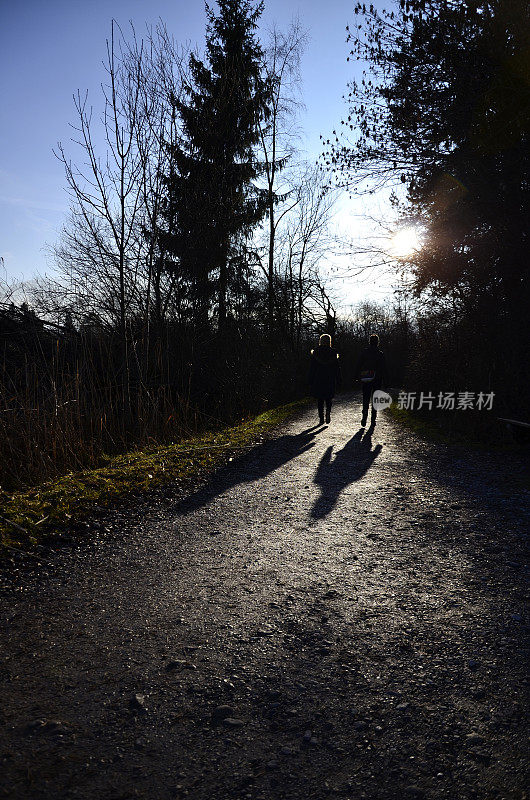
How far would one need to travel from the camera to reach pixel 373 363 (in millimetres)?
12500

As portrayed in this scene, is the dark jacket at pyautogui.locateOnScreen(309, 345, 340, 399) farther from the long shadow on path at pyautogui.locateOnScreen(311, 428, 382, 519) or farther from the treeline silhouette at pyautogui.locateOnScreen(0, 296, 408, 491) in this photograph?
the treeline silhouette at pyautogui.locateOnScreen(0, 296, 408, 491)

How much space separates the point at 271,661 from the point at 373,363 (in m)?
10.3

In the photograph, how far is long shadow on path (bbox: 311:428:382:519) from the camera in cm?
613

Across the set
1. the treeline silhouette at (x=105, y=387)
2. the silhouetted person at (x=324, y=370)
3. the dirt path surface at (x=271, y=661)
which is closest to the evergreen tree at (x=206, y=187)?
the treeline silhouette at (x=105, y=387)

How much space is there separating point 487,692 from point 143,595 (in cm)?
224

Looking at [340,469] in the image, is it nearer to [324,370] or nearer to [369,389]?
[324,370]

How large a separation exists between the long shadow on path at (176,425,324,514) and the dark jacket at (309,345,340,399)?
1.30 m

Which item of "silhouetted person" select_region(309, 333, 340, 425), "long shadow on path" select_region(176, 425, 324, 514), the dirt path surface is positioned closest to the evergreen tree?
"silhouetted person" select_region(309, 333, 340, 425)

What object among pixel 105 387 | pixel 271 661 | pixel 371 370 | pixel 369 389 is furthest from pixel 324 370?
pixel 271 661

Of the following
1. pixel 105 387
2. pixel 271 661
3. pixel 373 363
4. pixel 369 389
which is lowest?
pixel 271 661

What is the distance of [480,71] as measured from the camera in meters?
10.3

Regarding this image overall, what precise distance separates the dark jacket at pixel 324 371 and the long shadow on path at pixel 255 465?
4.28 ft

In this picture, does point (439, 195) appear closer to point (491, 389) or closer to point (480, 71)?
point (480, 71)

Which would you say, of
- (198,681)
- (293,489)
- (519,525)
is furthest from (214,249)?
(198,681)
